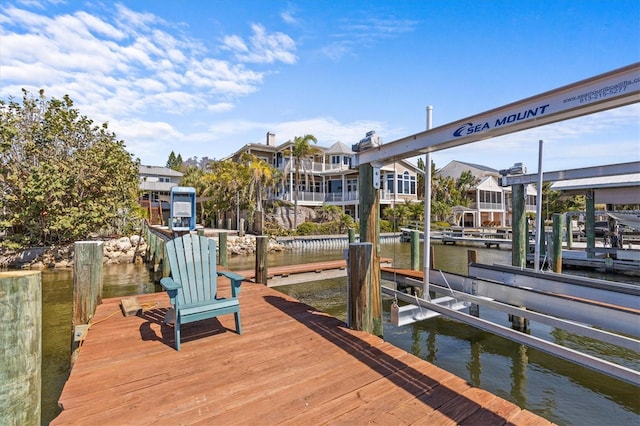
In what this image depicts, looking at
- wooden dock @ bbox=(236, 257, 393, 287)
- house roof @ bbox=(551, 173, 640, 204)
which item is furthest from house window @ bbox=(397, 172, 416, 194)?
wooden dock @ bbox=(236, 257, 393, 287)

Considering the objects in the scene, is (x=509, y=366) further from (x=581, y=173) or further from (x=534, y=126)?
(x=581, y=173)

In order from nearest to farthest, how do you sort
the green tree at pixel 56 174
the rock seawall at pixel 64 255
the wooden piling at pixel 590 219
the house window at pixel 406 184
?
the wooden piling at pixel 590 219
the rock seawall at pixel 64 255
the green tree at pixel 56 174
the house window at pixel 406 184

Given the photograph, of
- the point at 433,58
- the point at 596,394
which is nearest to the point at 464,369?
the point at 596,394

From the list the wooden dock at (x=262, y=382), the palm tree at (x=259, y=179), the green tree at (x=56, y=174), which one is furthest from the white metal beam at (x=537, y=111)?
the palm tree at (x=259, y=179)

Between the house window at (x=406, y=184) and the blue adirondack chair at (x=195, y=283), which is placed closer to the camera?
the blue adirondack chair at (x=195, y=283)

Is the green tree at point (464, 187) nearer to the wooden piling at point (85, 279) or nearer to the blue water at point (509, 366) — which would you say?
the blue water at point (509, 366)

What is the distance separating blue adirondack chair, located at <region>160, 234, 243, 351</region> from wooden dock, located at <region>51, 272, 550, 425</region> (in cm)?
36

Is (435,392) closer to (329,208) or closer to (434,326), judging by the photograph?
(434,326)

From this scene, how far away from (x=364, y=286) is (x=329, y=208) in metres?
23.6

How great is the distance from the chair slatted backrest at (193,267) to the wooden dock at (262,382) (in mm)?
476

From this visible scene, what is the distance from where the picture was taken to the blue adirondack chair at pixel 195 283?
3.55 metres

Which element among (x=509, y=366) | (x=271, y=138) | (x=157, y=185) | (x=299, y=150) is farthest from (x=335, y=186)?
(x=509, y=366)

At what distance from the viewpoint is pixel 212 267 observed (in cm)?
422

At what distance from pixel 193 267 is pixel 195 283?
0.20 meters
